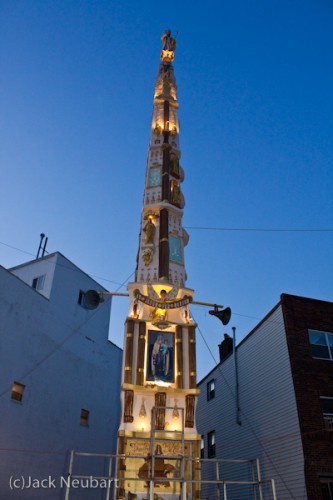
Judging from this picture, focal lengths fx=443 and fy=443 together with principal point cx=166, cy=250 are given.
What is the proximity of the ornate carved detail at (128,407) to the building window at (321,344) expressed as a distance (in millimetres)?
9075

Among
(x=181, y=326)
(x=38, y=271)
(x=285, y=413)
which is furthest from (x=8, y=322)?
(x=285, y=413)

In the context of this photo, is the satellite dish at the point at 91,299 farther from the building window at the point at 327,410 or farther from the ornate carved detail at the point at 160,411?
the building window at the point at 327,410

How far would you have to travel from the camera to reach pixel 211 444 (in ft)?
90.8

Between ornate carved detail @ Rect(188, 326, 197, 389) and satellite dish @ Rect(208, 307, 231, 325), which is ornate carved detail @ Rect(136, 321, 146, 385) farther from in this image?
satellite dish @ Rect(208, 307, 231, 325)

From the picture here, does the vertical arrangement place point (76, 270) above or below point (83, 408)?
above

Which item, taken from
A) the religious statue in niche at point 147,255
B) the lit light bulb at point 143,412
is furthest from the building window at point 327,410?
the religious statue in niche at point 147,255

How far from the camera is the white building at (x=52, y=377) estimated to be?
22.5 meters

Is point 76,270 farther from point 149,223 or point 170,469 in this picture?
point 170,469

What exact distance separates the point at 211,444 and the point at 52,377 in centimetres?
1073

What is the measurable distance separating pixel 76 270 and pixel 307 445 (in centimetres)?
1804

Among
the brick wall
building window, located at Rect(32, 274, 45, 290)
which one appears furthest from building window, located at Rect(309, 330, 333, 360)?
building window, located at Rect(32, 274, 45, 290)

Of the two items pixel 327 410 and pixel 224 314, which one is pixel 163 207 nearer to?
pixel 224 314

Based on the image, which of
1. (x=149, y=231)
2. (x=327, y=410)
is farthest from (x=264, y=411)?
(x=149, y=231)

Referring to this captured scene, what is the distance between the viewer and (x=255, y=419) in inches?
894
